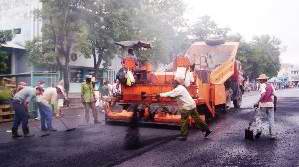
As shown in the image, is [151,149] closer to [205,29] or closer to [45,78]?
[45,78]

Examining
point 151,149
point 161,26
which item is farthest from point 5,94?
point 161,26

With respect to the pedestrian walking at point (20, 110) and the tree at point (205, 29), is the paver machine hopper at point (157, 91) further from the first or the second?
the tree at point (205, 29)

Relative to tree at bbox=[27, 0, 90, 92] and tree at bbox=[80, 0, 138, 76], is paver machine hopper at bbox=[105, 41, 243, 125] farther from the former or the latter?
tree at bbox=[80, 0, 138, 76]

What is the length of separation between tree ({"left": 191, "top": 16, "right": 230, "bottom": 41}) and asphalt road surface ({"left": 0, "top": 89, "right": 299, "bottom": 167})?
91.3 ft

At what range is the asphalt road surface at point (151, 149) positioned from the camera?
23.5 ft

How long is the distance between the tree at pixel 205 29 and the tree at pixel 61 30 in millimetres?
16952

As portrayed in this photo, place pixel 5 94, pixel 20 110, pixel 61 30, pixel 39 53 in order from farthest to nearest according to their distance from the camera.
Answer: pixel 39 53 → pixel 61 30 → pixel 5 94 → pixel 20 110

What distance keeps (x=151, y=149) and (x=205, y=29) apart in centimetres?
3232

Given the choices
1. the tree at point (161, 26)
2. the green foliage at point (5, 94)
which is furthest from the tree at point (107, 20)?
the green foliage at point (5, 94)

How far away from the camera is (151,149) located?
27.3 feet

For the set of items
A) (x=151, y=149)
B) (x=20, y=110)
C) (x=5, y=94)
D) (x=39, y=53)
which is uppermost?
(x=39, y=53)

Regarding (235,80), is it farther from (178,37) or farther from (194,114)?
(178,37)

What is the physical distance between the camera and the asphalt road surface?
7152 millimetres


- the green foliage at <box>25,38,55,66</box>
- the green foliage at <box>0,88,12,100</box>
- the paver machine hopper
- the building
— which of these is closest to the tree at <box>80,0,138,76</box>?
the building
